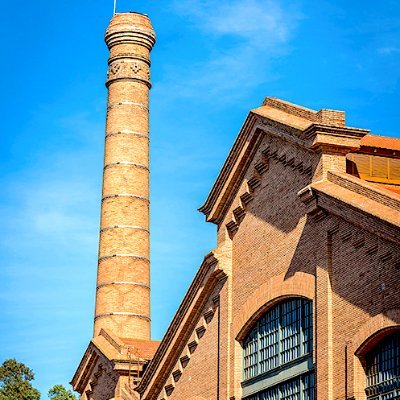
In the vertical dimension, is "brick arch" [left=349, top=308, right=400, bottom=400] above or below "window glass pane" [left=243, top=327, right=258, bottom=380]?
below

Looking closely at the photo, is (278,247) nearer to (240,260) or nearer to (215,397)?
(240,260)

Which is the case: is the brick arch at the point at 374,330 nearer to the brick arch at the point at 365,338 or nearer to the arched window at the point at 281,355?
the brick arch at the point at 365,338

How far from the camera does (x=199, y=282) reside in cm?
3098

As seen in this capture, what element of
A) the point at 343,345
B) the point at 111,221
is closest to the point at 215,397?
the point at 343,345

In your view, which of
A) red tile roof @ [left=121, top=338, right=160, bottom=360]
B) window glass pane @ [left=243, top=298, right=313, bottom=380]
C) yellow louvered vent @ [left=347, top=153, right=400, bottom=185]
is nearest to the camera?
window glass pane @ [left=243, top=298, right=313, bottom=380]

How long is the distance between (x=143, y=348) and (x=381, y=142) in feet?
40.2

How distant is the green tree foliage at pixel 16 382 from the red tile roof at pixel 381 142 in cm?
3649

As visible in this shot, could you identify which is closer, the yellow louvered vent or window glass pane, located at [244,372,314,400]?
window glass pane, located at [244,372,314,400]

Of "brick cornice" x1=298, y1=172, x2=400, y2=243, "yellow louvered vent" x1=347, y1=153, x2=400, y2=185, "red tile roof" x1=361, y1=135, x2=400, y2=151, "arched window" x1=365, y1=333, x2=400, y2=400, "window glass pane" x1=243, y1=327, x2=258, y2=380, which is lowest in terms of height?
"arched window" x1=365, y1=333, x2=400, y2=400

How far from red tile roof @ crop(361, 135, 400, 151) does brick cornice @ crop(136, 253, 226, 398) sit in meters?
5.25

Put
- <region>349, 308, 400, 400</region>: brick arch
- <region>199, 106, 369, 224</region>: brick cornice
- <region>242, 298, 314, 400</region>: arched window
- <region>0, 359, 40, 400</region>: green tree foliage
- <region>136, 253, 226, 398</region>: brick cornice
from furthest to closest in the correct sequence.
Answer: <region>0, 359, 40, 400</region>: green tree foliage < <region>136, 253, 226, 398</region>: brick cornice < <region>242, 298, 314, 400</region>: arched window < <region>199, 106, 369, 224</region>: brick cornice < <region>349, 308, 400, 400</region>: brick arch

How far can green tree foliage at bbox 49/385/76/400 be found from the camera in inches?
2350

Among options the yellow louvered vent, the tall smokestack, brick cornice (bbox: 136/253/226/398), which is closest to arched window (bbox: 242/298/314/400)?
brick cornice (bbox: 136/253/226/398)

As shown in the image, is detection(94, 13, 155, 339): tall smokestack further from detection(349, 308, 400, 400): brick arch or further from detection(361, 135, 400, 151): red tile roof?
detection(349, 308, 400, 400): brick arch
